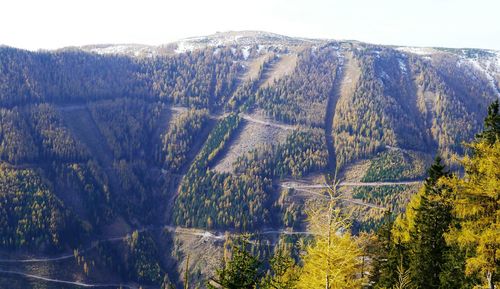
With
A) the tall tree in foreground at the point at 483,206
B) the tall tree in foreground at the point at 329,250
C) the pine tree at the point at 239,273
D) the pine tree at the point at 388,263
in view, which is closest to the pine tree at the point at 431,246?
the pine tree at the point at 388,263

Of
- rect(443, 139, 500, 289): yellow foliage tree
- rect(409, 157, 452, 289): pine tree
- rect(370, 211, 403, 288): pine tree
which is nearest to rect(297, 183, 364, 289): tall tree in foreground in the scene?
rect(443, 139, 500, 289): yellow foliage tree

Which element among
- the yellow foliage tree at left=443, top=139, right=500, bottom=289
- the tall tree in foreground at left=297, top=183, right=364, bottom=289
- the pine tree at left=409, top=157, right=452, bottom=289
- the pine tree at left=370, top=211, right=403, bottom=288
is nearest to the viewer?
the tall tree in foreground at left=297, top=183, right=364, bottom=289

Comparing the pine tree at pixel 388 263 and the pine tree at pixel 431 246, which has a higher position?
the pine tree at pixel 431 246

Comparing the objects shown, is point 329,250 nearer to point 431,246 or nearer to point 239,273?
point 239,273

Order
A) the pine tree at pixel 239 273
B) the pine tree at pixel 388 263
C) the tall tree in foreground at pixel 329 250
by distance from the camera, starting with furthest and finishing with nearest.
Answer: the pine tree at pixel 388 263 < the pine tree at pixel 239 273 < the tall tree in foreground at pixel 329 250

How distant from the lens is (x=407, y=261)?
56.1 meters

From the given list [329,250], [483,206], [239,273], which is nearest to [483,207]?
[483,206]

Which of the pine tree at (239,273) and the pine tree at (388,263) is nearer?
the pine tree at (239,273)

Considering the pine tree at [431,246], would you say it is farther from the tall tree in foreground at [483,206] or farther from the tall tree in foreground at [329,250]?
the tall tree in foreground at [329,250]

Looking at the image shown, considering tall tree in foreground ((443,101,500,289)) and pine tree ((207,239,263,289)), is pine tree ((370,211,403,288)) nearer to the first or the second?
tall tree in foreground ((443,101,500,289))

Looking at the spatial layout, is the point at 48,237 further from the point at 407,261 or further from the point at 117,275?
the point at 407,261

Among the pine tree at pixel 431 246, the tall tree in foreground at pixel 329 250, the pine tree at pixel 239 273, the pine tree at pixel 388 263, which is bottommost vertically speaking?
the pine tree at pixel 388 263

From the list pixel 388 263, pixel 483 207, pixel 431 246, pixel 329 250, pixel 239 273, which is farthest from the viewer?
pixel 388 263

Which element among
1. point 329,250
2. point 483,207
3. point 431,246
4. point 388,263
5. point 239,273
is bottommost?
point 388,263
